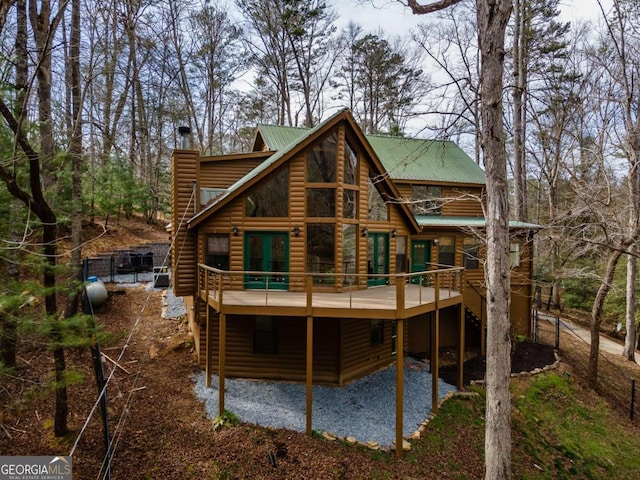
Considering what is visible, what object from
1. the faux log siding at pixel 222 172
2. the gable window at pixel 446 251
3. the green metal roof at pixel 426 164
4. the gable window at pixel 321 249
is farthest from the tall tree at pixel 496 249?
the green metal roof at pixel 426 164

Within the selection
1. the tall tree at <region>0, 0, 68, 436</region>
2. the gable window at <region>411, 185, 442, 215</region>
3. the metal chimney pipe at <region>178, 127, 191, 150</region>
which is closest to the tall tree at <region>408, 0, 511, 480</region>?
the tall tree at <region>0, 0, 68, 436</region>

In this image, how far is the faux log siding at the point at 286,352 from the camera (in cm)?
972

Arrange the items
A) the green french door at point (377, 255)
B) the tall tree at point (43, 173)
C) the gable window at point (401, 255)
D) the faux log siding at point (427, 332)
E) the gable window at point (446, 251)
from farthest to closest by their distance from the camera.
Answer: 1. the gable window at point (446, 251)
2. the faux log siding at point (427, 332)
3. the gable window at point (401, 255)
4. the green french door at point (377, 255)
5. the tall tree at point (43, 173)

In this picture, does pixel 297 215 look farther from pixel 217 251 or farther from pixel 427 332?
pixel 427 332

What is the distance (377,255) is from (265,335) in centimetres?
425

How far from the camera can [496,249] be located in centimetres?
600

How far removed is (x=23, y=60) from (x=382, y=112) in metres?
21.8

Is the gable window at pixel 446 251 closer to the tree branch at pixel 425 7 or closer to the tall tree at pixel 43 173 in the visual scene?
the tree branch at pixel 425 7

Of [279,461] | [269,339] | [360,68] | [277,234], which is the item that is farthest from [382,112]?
[279,461]

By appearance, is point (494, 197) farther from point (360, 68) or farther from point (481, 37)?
point (360, 68)

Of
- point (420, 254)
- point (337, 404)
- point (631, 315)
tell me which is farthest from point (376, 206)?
point (631, 315)

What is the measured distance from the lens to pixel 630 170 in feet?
35.1

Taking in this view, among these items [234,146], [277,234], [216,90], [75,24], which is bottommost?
[277,234]

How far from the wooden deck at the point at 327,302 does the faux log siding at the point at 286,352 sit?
1.05 m
